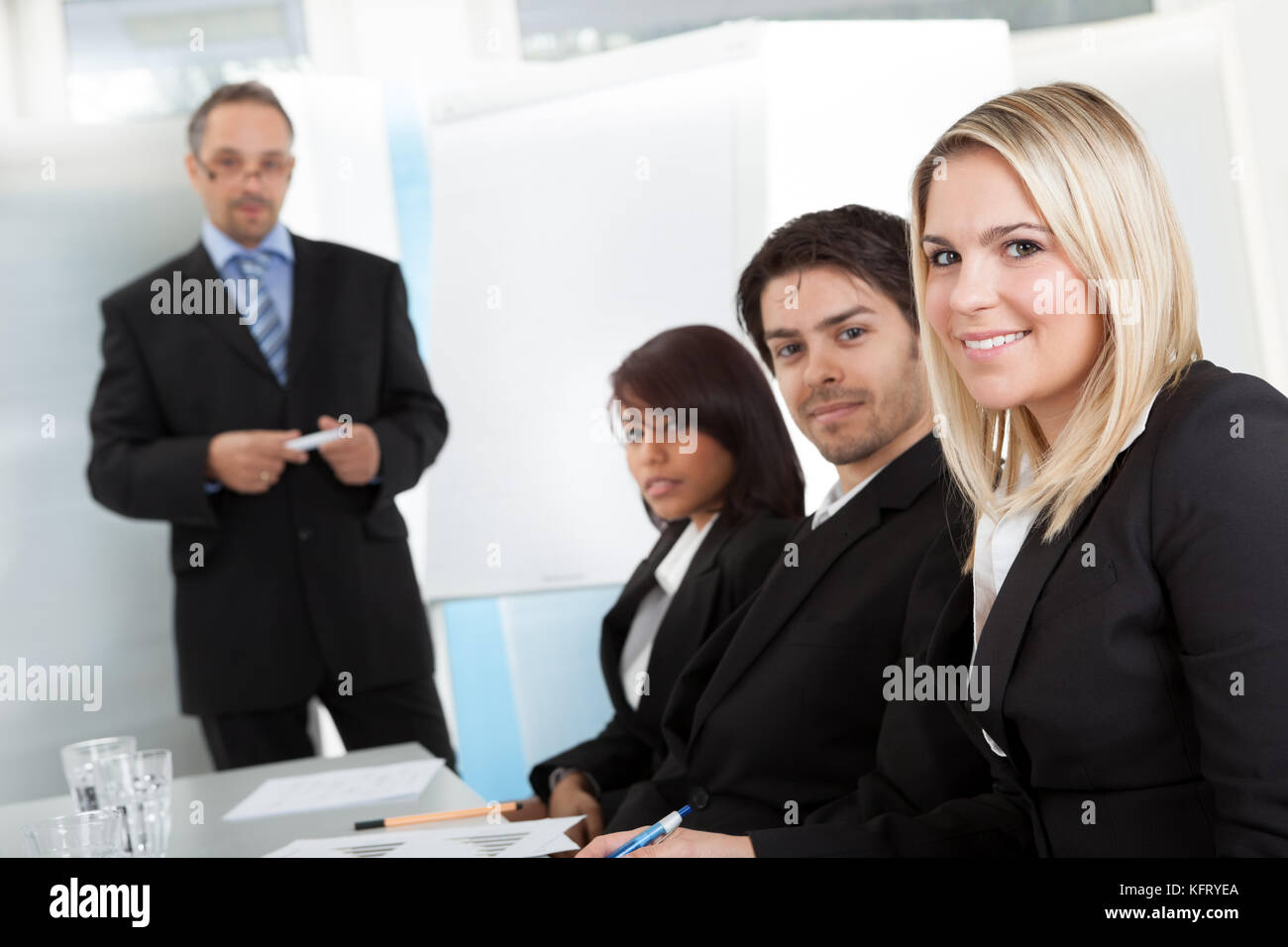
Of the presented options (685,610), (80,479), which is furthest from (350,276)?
(685,610)

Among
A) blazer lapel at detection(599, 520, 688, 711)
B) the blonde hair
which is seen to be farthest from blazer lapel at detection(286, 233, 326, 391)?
the blonde hair

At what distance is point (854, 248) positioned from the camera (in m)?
1.65

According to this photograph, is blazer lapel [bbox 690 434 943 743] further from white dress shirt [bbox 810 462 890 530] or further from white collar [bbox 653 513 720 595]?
white collar [bbox 653 513 720 595]

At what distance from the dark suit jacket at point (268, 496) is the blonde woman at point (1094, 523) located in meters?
1.67

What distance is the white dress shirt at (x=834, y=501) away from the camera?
1.53 meters

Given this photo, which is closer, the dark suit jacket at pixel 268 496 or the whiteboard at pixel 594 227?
the dark suit jacket at pixel 268 496

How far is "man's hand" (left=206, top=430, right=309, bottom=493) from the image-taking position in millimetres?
2461

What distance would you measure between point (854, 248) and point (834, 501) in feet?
1.16

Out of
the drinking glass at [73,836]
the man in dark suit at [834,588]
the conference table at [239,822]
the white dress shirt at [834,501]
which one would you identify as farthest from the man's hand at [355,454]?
the drinking glass at [73,836]

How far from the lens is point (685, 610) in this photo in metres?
1.81

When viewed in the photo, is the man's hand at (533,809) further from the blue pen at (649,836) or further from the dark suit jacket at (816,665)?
the blue pen at (649,836)

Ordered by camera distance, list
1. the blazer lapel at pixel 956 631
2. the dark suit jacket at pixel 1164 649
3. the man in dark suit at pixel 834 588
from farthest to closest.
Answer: the man in dark suit at pixel 834 588, the blazer lapel at pixel 956 631, the dark suit jacket at pixel 1164 649

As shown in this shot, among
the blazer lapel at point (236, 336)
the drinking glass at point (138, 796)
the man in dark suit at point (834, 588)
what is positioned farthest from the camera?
the blazer lapel at point (236, 336)
